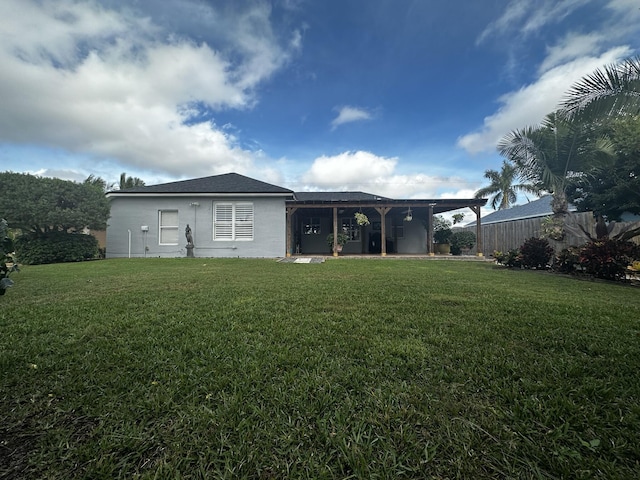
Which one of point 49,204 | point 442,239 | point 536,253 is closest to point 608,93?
point 536,253

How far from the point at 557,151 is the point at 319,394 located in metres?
12.3

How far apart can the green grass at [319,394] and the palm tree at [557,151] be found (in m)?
8.37

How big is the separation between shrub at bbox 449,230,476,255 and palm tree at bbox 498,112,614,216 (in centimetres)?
688

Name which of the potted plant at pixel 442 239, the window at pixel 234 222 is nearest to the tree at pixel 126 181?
the window at pixel 234 222

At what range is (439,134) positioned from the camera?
16.3 metres

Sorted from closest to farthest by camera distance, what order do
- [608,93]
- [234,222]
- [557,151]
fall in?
1. [608,93]
2. [557,151]
3. [234,222]

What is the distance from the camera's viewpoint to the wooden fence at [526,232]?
32.0 ft

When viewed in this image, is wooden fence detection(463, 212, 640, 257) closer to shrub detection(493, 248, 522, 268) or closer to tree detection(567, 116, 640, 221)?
shrub detection(493, 248, 522, 268)

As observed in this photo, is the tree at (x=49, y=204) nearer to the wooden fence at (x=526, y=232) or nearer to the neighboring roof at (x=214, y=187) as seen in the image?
the neighboring roof at (x=214, y=187)

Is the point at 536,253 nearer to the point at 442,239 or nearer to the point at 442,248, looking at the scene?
the point at 442,248

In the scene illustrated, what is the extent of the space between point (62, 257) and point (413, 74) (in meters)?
16.9

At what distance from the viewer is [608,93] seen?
7.36 metres

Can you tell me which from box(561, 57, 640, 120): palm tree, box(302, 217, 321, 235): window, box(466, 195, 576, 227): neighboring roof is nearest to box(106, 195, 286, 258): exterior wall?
box(302, 217, 321, 235): window

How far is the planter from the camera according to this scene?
17125 mm
